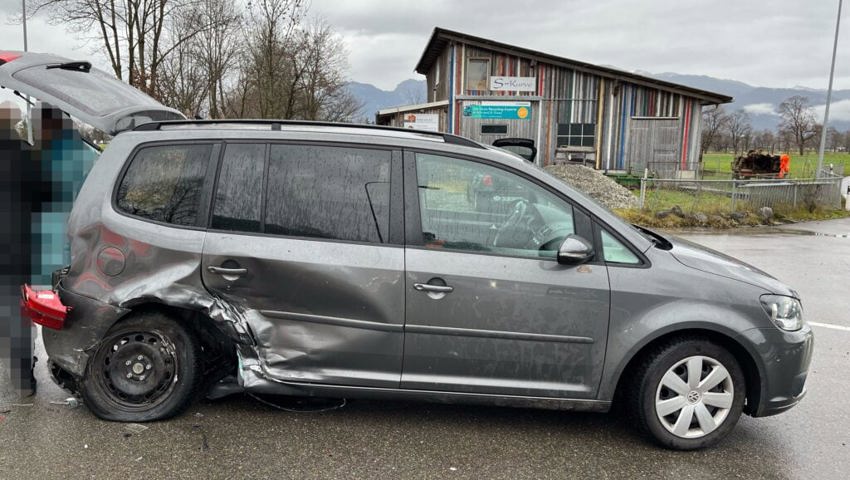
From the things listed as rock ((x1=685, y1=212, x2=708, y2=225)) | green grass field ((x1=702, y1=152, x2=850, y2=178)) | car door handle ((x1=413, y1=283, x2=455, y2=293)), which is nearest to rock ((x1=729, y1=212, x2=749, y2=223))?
rock ((x1=685, y1=212, x2=708, y2=225))

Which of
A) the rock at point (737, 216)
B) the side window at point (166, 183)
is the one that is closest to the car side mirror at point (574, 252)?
the side window at point (166, 183)

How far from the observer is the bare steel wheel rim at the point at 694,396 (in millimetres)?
3405

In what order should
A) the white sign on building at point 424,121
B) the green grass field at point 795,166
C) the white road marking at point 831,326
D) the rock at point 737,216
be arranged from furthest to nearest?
the green grass field at point 795,166, the white sign on building at point 424,121, the rock at point 737,216, the white road marking at point 831,326

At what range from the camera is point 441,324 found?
339cm

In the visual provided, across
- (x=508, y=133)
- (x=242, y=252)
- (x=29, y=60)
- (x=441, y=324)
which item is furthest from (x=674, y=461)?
(x=508, y=133)

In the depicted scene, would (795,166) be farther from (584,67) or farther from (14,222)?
(14,222)

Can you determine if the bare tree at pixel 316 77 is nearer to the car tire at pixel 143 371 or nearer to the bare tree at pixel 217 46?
the bare tree at pixel 217 46

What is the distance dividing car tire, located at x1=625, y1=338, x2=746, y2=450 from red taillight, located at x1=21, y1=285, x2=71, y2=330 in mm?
3397

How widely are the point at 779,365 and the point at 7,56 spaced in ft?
16.9

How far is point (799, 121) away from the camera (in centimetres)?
6838

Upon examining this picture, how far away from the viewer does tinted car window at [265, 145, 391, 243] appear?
11.5 ft

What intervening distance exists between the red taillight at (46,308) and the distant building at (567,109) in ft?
72.6

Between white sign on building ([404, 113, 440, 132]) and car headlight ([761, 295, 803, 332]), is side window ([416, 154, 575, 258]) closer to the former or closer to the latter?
car headlight ([761, 295, 803, 332])

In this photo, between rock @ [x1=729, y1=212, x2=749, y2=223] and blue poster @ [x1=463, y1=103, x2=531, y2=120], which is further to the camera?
blue poster @ [x1=463, y1=103, x2=531, y2=120]
